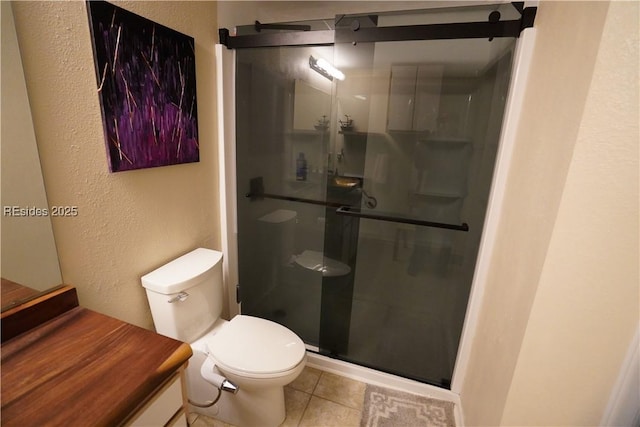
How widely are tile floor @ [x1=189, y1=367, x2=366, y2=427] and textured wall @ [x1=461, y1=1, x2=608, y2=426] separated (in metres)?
0.61

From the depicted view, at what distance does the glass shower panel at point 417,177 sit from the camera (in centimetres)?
136

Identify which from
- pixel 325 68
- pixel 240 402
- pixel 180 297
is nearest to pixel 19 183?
pixel 180 297

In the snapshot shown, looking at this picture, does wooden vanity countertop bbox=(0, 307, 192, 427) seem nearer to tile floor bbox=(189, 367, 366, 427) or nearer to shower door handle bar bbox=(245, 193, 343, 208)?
tile floor bbox=(189, 367, 366, 427)

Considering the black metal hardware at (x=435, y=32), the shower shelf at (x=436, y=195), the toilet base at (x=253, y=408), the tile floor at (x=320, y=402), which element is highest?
the black metal hardware at (x=435, y=32)

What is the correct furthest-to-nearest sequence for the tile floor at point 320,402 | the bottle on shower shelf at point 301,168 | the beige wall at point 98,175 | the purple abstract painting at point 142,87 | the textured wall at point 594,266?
the bottle on shower shelf at point 301,168, the tile floor at point 320,402, the purple abstract painting at point 142,87, the beige wall at point 98,175, the textured wall at point 594,266

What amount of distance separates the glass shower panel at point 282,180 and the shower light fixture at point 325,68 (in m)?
0.03

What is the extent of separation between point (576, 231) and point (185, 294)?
4.68ft

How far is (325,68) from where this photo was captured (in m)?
1.55

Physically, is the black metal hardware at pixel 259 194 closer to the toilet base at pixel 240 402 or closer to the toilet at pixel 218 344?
the toilet at pixel 218 344

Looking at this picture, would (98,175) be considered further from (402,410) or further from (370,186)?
(402,410)

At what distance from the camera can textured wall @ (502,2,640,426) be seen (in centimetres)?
61

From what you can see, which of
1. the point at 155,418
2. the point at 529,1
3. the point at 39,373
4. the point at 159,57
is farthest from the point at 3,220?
the point at 529,1

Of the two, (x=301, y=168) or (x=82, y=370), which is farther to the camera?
(x=301, y=168)


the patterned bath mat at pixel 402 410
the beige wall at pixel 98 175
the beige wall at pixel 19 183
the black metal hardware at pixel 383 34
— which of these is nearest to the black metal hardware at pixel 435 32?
the black metal hardware at pixel 383 34
